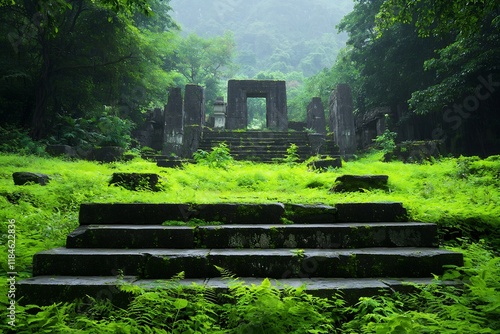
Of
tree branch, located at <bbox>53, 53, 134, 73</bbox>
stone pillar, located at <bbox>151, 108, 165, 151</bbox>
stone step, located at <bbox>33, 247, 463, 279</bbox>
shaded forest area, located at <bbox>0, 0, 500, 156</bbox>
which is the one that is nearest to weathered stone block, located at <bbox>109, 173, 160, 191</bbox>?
stone step, located at <bbox>33, 247, 463, 279</bbox>

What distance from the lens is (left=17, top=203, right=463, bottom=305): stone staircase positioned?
271cm

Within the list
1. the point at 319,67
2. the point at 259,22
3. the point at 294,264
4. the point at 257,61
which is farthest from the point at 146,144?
the point at 259,22

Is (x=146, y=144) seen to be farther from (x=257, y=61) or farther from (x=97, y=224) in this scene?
(x=257, y=61)

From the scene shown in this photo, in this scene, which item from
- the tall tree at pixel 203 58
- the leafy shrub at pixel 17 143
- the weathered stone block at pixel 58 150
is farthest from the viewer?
the tall tree at pixel 203 58

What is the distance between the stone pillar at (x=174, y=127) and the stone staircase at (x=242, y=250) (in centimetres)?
925

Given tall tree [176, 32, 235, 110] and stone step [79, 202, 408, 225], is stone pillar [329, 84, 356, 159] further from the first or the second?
tall tree [176, 32, 235, 110]

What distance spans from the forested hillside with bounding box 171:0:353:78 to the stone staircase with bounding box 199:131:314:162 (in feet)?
207

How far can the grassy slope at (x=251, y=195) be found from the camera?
362cm

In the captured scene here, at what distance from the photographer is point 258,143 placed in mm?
13992

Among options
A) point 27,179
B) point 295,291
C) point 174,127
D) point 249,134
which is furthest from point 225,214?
point 249,134

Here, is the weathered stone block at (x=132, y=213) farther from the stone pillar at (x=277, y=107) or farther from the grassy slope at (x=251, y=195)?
the stone pillar at (x=277, y=107)

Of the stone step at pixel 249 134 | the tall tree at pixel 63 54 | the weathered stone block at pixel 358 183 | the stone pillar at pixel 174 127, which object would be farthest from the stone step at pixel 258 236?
the tall tree at pixel 63 54

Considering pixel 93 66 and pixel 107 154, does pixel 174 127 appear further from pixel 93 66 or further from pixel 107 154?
pixel 93 66

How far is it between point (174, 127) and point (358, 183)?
30.7ft
